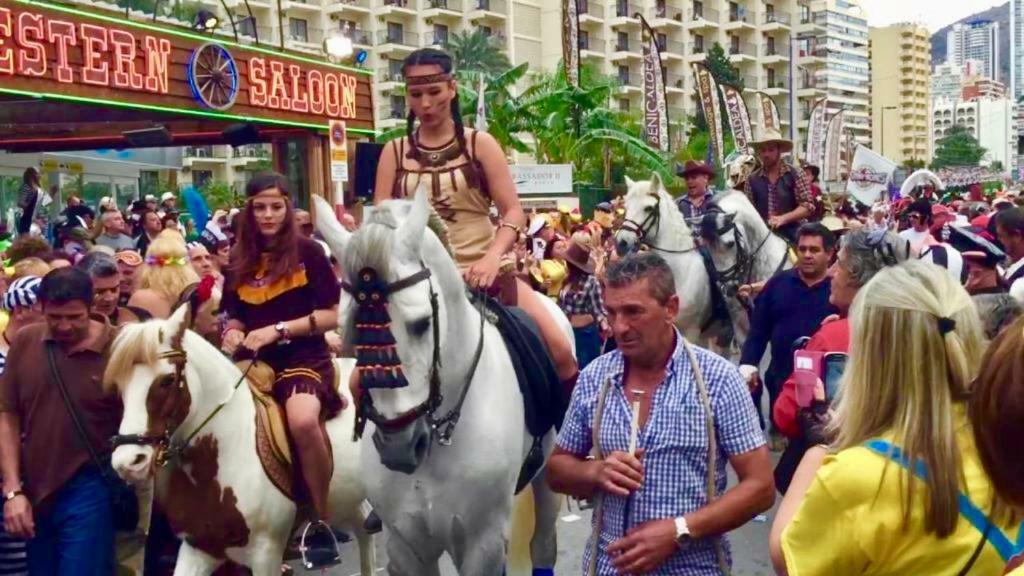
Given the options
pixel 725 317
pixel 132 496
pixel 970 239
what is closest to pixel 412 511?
pixel 132 496

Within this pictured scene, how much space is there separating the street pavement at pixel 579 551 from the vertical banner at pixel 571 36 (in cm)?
2645

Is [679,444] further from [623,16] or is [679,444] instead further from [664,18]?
[664,18]

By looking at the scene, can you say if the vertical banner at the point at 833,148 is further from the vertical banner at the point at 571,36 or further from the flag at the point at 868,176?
the flag at the point at 868,176

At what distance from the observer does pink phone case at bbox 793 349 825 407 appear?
161 inches

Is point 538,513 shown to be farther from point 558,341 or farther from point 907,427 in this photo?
point 907,427

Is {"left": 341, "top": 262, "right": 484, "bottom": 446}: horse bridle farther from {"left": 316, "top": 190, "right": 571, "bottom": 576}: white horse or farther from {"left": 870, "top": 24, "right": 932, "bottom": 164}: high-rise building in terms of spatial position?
{"left": 870, "top": 24, "right": 932, "bottom": 164}: high-rise building

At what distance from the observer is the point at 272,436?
18.7 ft

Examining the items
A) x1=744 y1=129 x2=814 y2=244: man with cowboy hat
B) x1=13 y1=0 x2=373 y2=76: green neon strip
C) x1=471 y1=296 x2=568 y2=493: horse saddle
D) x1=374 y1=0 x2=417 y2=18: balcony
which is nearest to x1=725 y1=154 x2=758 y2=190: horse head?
x1=744 y1=129 x2=814 y2=244: man with cowboy hat

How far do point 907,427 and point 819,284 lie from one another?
15.5 feet

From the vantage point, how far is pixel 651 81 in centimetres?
3444

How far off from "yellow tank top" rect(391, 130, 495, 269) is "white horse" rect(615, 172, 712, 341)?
539cm

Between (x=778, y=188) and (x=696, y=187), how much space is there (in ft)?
3.46

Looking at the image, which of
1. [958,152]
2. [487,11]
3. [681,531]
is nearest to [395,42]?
[487,11]

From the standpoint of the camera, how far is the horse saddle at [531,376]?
517 centimetres
